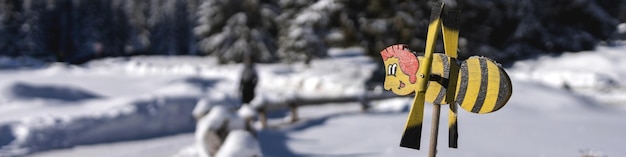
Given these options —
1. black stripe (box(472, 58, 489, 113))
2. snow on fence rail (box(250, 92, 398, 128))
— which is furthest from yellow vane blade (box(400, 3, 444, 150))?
snow on fence rail (box(250, 92, 398, 128))

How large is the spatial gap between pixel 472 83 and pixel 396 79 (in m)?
0.41

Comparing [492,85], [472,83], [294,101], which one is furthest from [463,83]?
[294,101]

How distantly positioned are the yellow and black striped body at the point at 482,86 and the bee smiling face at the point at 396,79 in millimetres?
264

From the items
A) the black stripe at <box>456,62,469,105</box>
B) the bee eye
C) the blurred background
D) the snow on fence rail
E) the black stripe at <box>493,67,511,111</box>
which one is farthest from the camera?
the snow on fence rail

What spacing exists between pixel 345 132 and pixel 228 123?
10.9 feet

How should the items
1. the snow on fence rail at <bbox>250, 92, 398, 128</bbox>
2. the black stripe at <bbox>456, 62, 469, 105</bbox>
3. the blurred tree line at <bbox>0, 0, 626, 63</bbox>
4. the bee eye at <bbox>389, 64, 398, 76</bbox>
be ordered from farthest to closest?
the blurred tree line at <bbox>0, 0, 626, 63</bbox> < the snow on fence rail at <bbox>250, 92, 398, 128</bbox> < the bee eye at <bbox>389, 64, 398, 76</bbox> < the black stripe at <bbox>456, 62, 469, 105</bbox>

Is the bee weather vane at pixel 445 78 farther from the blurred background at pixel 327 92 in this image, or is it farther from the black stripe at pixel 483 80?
the blurred background at pixel 327 92

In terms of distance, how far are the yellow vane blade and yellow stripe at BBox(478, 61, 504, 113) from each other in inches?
12.0

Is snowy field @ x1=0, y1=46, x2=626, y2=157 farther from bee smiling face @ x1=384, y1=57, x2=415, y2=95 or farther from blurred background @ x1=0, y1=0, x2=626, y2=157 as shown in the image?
bee smiling face @ x1=384, y1=57, x2=415, y2=95

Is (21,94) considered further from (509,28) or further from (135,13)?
(135,13)

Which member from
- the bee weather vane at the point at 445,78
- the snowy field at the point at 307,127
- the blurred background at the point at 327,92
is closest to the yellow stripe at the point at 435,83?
the bee weather vane at the point at 445,78

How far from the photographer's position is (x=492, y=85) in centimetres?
279

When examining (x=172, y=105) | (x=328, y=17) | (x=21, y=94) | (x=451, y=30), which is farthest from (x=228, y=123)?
(x=328, y=17)

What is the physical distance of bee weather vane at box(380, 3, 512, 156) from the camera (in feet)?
9.18
